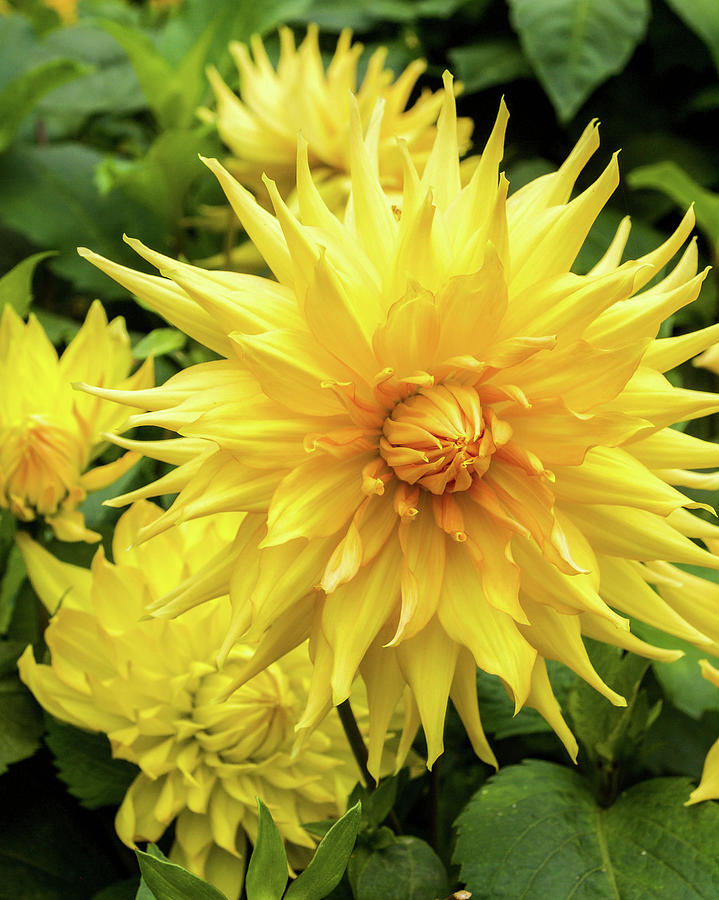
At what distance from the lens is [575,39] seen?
127 centimetres

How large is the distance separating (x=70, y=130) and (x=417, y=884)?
1129 mm

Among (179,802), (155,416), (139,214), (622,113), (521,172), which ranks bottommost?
(179,802)

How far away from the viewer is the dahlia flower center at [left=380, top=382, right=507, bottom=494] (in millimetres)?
533

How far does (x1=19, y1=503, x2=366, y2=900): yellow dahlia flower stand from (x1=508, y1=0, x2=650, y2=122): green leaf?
0.81 meters

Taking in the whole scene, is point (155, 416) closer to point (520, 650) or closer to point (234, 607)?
point (234, 607)

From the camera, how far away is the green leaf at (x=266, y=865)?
19.7 inches

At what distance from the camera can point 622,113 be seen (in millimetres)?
1429

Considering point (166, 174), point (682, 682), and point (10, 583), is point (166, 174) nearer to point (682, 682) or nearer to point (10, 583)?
point (10, 583)

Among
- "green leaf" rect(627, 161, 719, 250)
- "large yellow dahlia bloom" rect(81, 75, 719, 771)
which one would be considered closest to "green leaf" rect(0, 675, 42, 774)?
"large yellow dahlia bloom" rect(81, 75, 719, 771)

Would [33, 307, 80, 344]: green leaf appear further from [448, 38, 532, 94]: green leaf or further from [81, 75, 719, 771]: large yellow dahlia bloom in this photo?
[448, 38, 532, 94]: green leaf

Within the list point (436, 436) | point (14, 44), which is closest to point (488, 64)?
point (14, 44)

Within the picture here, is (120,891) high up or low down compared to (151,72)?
down

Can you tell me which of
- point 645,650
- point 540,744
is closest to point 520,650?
point 645,650

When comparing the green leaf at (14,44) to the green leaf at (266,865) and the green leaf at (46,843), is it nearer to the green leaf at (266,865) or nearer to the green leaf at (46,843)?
the green leaf at (46,843)
